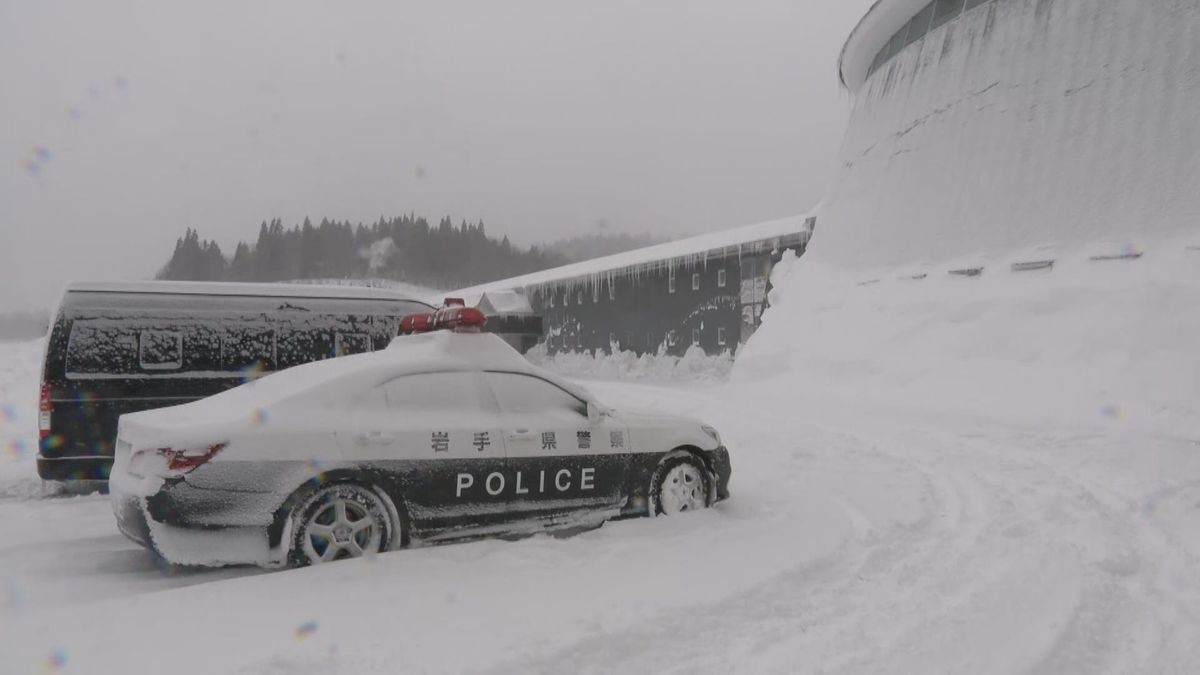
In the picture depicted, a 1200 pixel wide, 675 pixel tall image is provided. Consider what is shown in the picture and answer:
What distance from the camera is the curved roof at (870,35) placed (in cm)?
1952

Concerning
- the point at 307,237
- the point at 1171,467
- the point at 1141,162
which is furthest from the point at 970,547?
the point at 307,237

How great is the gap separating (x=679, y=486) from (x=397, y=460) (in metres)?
2.27

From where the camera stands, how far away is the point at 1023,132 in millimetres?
15523

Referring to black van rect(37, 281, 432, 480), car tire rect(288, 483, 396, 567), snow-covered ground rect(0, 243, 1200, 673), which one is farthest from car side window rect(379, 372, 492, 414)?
black van rect(37, 281, 432, 480)

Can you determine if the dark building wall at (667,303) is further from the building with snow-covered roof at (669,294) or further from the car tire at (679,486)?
the car tire at (679,486)

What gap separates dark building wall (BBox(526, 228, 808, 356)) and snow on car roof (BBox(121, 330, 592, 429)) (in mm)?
19730

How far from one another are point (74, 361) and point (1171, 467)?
10.8 meters

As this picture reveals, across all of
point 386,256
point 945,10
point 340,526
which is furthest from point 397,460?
point 386,256

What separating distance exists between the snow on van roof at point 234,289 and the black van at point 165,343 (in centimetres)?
1

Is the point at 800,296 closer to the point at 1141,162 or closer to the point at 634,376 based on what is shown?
the point at 1141,162

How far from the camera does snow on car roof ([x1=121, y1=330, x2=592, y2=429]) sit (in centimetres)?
448

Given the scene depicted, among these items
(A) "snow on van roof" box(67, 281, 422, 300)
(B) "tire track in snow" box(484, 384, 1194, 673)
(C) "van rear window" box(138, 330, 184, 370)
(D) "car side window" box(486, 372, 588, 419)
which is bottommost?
(B) "tire track in snow" box(484, 384, 1194, 673)

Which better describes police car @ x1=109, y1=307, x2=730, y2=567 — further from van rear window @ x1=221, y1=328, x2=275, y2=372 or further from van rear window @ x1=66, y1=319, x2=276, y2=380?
van rear window @ x1=221, y1=328, x2=275, y2=372

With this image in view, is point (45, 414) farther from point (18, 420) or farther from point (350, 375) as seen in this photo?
point (18, 420)
